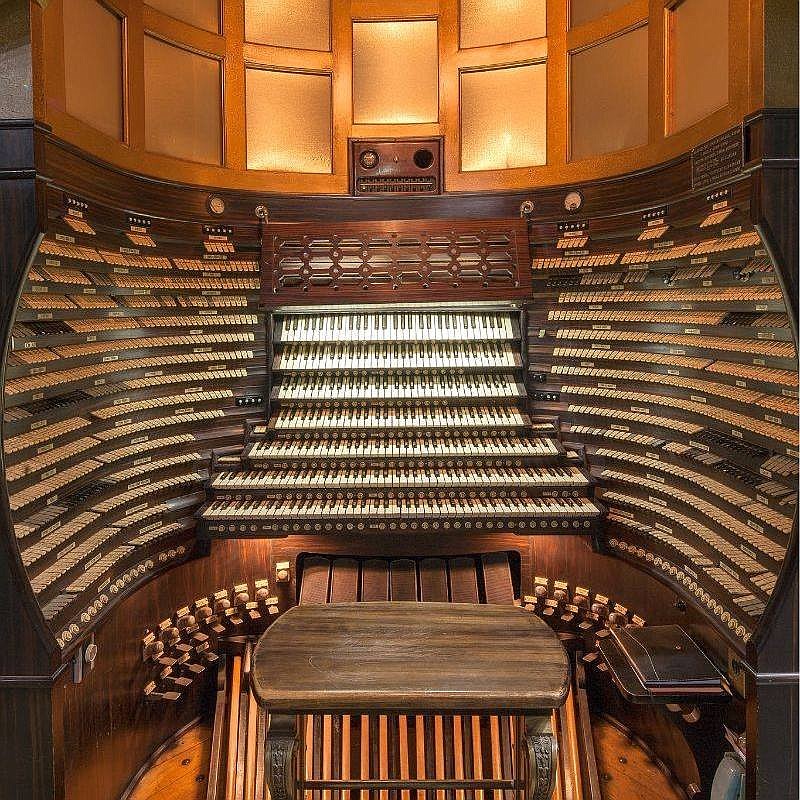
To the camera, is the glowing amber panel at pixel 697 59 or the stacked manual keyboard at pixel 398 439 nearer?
the glowing amber panel at pixel 697 59

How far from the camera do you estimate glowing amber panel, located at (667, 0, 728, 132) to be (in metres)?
Result: 3.08

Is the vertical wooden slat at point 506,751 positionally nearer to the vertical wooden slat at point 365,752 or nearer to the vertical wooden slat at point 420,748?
the vertical wooden slat at point 420,748

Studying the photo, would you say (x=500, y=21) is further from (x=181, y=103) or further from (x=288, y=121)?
(x=181, y=103)

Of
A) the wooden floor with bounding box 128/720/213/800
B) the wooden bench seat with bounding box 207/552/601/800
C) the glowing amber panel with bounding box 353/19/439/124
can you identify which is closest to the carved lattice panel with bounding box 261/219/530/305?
the glowing amber panel with bounding box 353/19/439/124

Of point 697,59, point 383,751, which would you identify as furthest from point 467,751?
point 697,59

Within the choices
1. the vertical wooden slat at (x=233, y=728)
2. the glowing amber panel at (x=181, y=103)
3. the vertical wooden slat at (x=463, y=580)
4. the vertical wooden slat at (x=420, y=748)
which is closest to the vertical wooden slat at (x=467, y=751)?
the vertical wooden slat at (x=420, y=748)

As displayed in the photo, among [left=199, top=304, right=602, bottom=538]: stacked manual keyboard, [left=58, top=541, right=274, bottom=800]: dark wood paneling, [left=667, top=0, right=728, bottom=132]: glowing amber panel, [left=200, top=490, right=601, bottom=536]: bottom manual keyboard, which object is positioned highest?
[left=667, top=0, right=728, bottom=132]: glowing amber panel

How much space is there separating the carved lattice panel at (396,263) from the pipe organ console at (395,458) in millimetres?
16

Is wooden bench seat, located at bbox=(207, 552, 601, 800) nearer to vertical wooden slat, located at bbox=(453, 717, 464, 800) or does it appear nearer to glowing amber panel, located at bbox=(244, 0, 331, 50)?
vertical wooden slat, located at bbox=(453, 717, 464, 800)

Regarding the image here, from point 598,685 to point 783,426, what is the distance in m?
2.31

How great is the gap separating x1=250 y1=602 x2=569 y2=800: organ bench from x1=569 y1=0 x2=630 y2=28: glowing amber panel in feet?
11.6

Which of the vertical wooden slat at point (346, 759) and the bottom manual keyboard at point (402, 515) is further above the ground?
the bottom manual keyboard at point (402, 515)

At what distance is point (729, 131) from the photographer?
2816 millimetres

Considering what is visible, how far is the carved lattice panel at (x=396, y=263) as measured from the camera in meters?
4.23
